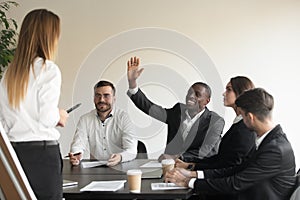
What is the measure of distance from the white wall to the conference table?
4.23ft

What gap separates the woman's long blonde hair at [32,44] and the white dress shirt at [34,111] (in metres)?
0.04

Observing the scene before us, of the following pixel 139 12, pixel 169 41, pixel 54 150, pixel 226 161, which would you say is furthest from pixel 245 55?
pixel 54 150

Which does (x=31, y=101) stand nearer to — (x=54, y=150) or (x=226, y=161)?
(x=54, y=150)

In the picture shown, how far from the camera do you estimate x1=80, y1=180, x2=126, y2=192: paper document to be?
2.46 meters

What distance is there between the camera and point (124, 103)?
477 cm

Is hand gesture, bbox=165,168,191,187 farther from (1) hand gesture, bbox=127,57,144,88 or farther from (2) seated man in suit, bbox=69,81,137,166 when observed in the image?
(1) hand gesture, bbox=127,57,144,88

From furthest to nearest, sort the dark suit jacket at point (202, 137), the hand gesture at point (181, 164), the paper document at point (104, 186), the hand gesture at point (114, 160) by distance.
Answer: the dark suit jacket at point (202, 137) < the hand gesture at point (114, 160) < the hand gesture at point (181, 164) < the paper document at point (104, 186)

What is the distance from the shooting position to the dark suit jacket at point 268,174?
7.68 ft

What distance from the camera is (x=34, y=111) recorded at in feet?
6.26

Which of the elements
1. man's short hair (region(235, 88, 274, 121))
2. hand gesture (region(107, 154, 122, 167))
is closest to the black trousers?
→ man's short hair (region(235, 88, 274, 121))

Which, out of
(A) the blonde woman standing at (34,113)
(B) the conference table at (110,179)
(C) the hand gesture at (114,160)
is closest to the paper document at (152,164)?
(B) the conference table at (110,179)

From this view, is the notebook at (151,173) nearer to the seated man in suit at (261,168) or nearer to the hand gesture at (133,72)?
the seated man in suit at (261,168)

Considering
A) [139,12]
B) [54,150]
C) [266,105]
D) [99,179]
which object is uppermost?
[139,12]

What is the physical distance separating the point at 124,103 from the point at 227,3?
1428mm
